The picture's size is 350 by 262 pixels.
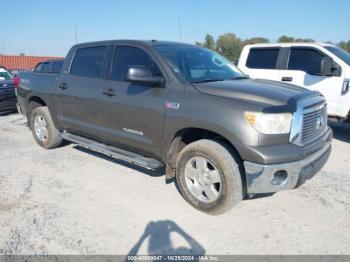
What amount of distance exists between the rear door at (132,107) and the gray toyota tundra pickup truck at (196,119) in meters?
0.01

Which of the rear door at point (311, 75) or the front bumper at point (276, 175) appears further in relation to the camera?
the rear door at point (311, 75)

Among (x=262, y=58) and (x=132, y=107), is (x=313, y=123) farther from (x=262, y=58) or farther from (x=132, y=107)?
(x=262, y=58)

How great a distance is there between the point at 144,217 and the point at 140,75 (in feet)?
5.13

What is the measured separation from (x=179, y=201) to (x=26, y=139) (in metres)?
4.38

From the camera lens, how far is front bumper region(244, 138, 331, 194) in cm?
305

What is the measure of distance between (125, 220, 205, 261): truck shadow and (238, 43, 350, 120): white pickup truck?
5071 millimetres

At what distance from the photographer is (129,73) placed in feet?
11.9

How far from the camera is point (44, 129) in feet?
19.2

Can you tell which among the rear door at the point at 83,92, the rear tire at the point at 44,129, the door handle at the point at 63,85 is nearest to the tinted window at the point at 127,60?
the rear door at the point at 83,92

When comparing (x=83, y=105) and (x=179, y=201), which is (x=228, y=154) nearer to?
(x=179, y=201)

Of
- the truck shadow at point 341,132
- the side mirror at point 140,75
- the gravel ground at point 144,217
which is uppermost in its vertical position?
the side mirror at point 140,75

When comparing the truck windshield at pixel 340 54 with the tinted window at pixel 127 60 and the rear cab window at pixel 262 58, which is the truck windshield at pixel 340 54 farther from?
the tinted window at pixel 127 60

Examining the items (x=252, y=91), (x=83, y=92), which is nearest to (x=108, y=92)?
(x=83, y=92)

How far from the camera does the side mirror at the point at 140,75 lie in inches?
142
